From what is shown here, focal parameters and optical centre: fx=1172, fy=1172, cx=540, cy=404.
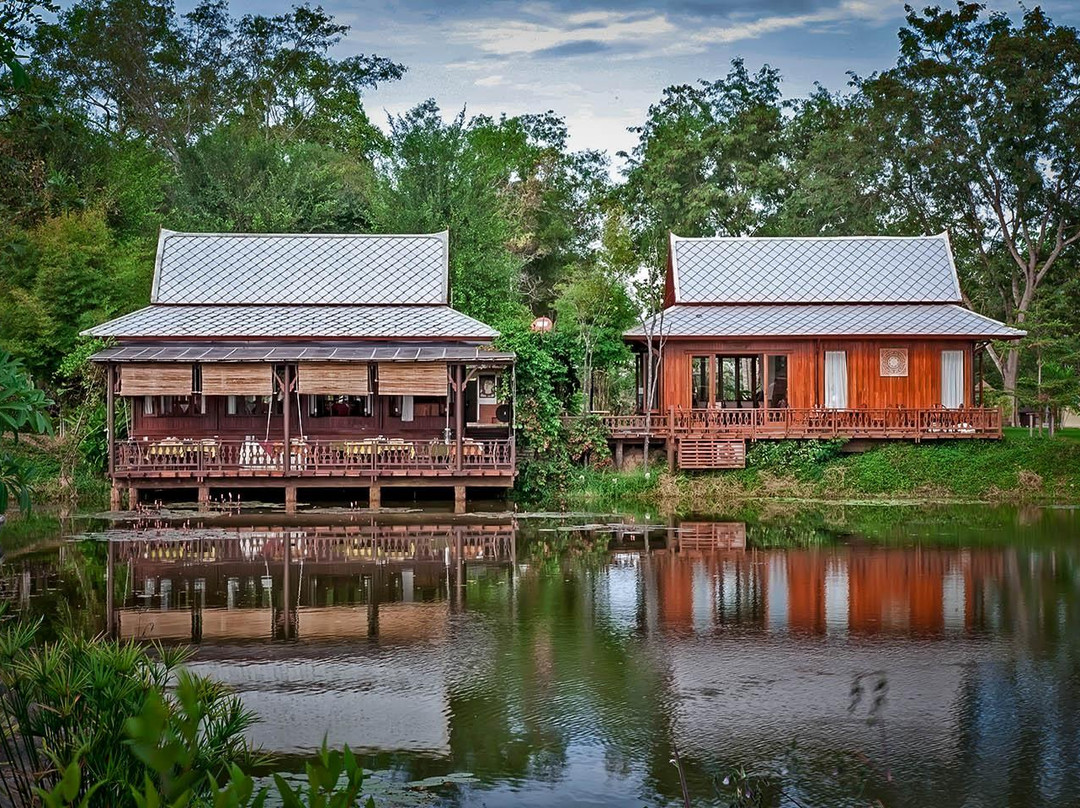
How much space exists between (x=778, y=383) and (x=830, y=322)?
270 cm

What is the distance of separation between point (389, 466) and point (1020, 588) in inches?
525

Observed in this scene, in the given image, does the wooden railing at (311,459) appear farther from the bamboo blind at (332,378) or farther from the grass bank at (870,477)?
the grass bank at (870,477)

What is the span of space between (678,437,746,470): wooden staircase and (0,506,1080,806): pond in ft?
22.3

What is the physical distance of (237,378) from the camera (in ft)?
82.3

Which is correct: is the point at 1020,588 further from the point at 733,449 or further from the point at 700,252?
the point at 700,252

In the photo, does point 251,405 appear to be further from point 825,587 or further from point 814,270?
point 825,587

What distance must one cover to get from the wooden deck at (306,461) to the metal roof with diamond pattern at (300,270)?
488cm

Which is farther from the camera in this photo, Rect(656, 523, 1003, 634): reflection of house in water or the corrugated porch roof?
the corrugated porch roof

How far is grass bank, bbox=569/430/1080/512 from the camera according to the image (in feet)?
87.7

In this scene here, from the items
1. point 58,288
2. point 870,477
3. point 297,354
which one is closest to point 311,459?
point 297,354

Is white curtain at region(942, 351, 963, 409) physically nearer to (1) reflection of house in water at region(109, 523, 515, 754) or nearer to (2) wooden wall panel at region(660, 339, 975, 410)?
(2) wooden wall panel at region(660, 339, 975, 410)

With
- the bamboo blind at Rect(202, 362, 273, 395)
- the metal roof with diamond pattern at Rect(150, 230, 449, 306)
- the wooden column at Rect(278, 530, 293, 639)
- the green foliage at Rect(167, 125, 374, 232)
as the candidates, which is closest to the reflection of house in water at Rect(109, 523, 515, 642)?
the wooden column at Rect(278, 530, 293, 639)

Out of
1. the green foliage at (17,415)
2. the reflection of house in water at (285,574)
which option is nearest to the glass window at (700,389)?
the reflection of house in water at (285,574)

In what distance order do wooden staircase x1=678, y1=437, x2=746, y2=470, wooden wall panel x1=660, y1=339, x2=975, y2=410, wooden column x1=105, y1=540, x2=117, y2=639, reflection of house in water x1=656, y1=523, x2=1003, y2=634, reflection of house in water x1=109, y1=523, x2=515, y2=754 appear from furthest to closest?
wooden wall panel x1=660, y1=339, x2=975, y2=410, wooden staircase x1=678, y1=437, x2=746, y2=470, reflection of house in water x1=656, y1=523, x2=1003, y2=634, wooden column x1=105, y1=540, x2=117, y2=639, reflection of house in water x1=109, y1=523, x2=515, y2=754
